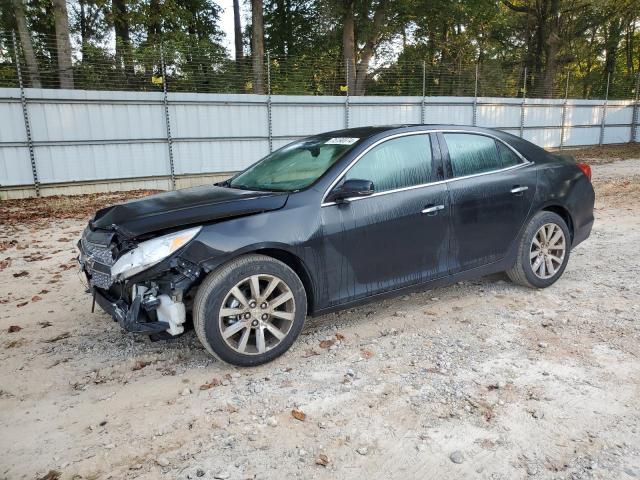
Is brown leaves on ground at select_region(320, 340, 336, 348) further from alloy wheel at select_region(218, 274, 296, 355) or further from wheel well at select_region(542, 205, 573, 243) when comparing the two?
wheel well at select_region(542, 205, 573, 243)

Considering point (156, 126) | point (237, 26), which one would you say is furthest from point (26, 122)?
point (237, 26)

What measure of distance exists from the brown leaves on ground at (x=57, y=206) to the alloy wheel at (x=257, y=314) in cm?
730

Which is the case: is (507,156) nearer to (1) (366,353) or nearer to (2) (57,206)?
(1) (366,353)

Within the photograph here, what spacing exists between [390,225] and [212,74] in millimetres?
12687

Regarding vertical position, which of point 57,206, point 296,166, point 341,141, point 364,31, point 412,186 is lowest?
point 57,206

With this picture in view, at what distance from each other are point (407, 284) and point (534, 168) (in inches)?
71.2

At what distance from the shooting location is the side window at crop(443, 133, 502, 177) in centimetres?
417

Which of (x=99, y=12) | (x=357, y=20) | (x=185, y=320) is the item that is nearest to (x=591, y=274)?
(x=185, y=320)

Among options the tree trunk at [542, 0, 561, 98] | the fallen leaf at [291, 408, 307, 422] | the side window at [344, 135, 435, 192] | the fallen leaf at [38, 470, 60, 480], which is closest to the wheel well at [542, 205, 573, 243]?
the side window at [344, 135, 435, 192]

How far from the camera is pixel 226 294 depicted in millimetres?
3100

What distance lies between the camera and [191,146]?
13.4m

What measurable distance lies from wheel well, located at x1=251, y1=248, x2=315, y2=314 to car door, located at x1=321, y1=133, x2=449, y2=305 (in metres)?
0.14

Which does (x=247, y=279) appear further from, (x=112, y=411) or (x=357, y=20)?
(x=357, y=20)

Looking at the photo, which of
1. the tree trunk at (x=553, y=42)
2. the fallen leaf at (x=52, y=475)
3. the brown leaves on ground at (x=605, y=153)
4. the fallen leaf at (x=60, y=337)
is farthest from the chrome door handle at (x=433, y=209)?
the tree trunk at (x=553, y=42)
